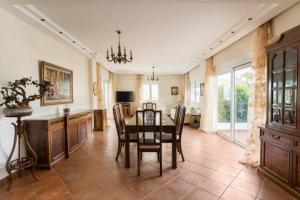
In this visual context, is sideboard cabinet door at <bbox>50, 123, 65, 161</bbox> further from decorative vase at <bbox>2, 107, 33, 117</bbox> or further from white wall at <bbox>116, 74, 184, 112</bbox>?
white wall at <bbox>116, 74, 184, 112</bbox>

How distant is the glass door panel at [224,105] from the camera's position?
17.5ft

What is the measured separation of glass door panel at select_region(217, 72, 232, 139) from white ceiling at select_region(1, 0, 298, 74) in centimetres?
126

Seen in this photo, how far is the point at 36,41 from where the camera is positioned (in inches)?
139

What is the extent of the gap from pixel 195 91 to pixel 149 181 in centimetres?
673

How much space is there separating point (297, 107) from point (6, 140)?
4.39m

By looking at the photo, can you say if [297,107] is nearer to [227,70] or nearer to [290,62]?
[290,62]

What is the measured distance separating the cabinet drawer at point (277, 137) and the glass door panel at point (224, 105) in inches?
97.5

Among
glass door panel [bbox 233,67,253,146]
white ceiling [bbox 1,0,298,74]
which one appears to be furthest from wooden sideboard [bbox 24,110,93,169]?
glass door panel [bbox 233,67,253,146]

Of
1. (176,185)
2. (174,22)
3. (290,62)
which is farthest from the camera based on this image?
(174,22)

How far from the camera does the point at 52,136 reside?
3254mm

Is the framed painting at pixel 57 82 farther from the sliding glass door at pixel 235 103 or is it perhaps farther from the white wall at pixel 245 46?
the sliding glass door at pixel 235 103

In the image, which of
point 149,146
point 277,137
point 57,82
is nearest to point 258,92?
point 277,137

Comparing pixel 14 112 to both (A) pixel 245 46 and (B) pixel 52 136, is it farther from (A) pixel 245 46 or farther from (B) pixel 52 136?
(A) pixel 245 46

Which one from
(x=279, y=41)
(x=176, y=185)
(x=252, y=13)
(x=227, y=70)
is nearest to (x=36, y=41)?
(x=176, y=185)
